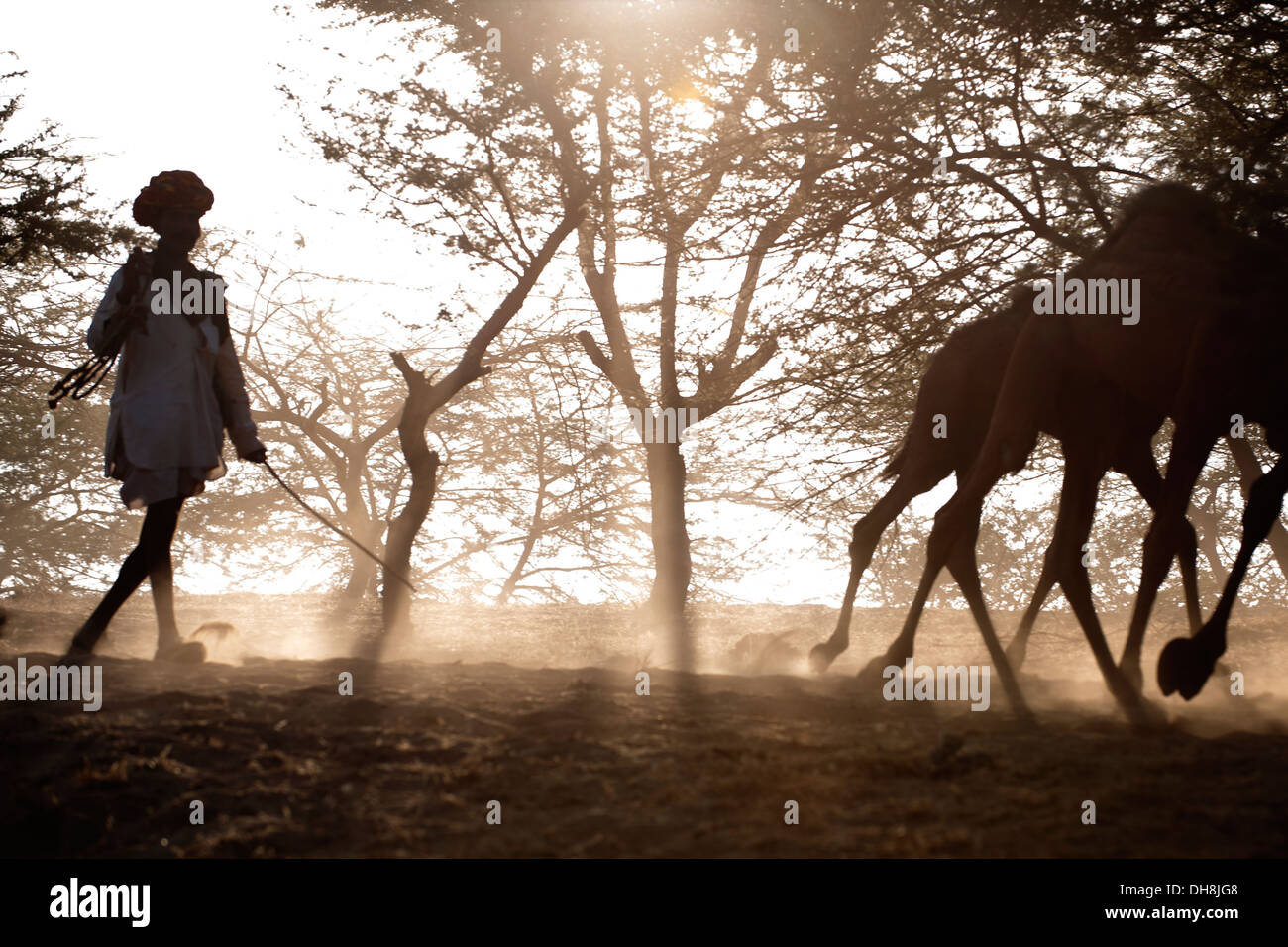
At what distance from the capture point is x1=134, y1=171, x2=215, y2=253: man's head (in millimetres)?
6160

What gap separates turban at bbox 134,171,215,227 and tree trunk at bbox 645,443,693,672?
29.4 ft

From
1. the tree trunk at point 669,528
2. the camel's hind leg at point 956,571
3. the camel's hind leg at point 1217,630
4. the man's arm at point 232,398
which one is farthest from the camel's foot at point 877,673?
the tree trunk at point 669,528

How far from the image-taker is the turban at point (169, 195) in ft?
20.2

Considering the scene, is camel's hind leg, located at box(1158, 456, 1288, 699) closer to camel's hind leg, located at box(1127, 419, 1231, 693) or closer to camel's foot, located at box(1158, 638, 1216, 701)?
camel's foot, located at box(1158, 638, 1216, 701)

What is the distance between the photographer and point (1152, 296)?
5.43 metres

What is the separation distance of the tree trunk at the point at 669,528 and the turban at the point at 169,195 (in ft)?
29.4

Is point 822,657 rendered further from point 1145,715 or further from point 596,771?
point 596,771

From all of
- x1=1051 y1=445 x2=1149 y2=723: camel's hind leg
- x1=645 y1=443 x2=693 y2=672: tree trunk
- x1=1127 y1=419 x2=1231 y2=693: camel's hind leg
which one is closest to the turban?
x1=1051 y1=445 x2=1149 y2=723: camel's hind leg

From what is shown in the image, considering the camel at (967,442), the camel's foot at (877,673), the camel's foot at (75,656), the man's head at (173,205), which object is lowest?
the camel's foot at (877,673)

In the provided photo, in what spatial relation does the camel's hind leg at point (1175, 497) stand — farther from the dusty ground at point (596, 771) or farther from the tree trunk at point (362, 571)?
the tree trunk at point (362, 571)

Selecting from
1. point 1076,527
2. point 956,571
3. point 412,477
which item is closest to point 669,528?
point 412,477
